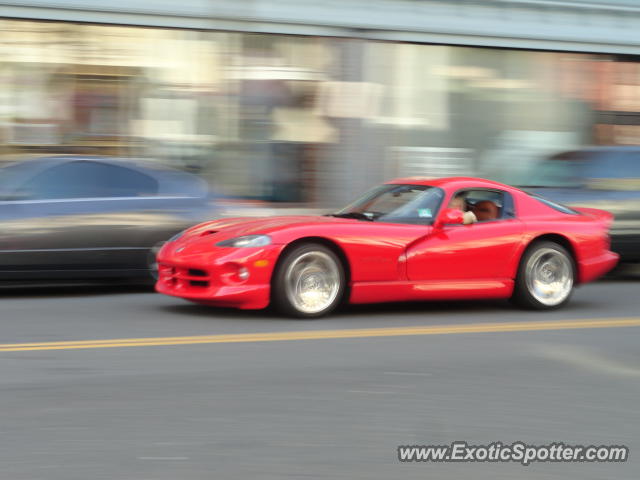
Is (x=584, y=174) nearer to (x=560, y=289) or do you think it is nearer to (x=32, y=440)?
(x=560, y=289)

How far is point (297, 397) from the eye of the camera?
548 centimetres

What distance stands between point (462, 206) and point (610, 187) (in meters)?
3.72

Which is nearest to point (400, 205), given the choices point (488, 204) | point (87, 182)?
point (488, 204)

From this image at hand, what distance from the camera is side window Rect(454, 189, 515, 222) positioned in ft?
29.3

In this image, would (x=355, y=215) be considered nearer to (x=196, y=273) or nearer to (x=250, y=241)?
(x=250, y=241)

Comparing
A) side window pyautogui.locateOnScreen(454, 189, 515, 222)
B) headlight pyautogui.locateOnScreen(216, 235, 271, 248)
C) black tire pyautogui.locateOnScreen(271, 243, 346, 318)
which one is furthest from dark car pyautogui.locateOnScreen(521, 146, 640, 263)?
headlight pyautogui.locateOnScreen(216, 235, 271, 248)

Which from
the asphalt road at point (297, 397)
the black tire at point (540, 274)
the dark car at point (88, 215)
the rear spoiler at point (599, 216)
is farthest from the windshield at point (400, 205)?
the dark car at point (88, 215)

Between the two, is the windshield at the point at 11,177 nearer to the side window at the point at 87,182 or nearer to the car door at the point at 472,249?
the side window at the point at 87,182

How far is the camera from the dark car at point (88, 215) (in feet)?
31.2

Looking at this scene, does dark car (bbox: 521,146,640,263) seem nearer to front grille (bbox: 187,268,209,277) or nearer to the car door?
the car door

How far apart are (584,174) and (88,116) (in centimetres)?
715

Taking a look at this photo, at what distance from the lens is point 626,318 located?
8.80m

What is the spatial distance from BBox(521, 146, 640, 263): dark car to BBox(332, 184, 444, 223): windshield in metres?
3.43

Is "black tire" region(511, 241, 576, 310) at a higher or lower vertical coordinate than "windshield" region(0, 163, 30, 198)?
lower
